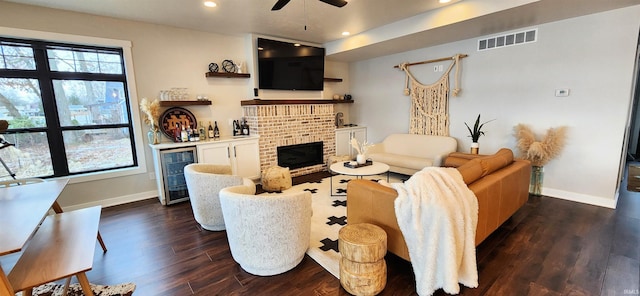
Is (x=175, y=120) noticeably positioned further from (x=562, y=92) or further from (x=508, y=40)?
(x=562, y=92)

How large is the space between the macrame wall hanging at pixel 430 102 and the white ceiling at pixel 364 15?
60 centimetres

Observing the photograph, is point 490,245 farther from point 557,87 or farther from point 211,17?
point 211,17

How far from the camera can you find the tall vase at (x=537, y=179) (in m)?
3.71

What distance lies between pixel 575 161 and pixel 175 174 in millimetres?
5537

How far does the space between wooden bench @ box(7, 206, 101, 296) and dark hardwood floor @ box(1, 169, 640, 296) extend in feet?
1.22

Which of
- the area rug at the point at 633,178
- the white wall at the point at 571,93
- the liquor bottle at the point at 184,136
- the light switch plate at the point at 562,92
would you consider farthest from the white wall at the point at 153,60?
the area rug at the point at 633,178

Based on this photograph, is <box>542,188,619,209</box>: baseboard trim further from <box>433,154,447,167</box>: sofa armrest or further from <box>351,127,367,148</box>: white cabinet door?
<box>351,127,367,148</box>: white cabinet door

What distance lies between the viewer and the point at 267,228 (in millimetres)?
1985

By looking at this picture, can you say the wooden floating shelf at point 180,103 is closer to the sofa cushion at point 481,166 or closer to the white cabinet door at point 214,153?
the white cabinet door at point 214,153

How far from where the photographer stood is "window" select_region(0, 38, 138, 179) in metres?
3.22

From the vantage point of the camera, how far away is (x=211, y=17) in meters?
3.64

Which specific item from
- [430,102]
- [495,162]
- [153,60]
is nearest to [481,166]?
[495,162]

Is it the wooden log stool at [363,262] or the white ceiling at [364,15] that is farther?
the white ceiling at [364,15]

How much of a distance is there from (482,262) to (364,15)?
129 inches
